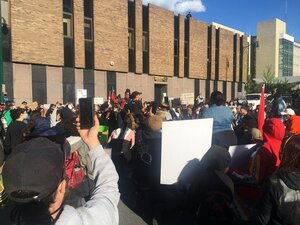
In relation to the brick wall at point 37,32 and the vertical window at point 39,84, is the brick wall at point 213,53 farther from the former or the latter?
the vertical window at point 39,84

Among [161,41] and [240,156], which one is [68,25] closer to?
[161,41]

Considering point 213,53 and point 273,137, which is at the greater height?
point 213,53

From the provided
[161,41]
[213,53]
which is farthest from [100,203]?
[213,53]

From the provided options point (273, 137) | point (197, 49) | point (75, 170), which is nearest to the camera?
point (273, 137)

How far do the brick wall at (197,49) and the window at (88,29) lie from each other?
13.0 meters

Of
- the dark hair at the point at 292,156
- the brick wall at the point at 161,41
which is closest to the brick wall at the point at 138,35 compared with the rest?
the brick wall at the point at 161,41

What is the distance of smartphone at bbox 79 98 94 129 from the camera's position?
1849 mm

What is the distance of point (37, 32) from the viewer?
19578mm

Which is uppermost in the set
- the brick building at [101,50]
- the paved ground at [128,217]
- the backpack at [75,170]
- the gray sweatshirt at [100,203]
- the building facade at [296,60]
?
the building facade at [296,60]

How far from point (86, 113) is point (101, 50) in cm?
2268

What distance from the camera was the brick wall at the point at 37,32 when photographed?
1866 cm

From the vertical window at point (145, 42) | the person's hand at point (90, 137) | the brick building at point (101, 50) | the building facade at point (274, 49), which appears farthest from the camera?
the building facade at point (274, 49)

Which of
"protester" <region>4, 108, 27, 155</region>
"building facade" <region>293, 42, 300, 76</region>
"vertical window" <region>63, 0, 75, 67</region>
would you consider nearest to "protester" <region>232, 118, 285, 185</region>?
"protester" <region>4, 108, 27, 155</region>

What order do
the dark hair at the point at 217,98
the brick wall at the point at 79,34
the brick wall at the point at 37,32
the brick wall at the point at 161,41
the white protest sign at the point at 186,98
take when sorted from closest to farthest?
the dark hair at the point at 217,98 < the white protest sign at the point at 186,98 < the brick wall at the point at 37,32 < the brick wall at the point at 79,34 < the brick wall at the point at 161,41
